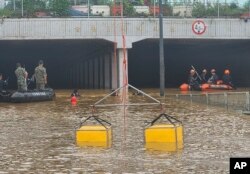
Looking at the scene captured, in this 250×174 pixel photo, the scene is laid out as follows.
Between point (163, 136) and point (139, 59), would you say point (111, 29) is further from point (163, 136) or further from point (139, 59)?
point (163, 136)

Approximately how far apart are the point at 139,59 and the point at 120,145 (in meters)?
42.4

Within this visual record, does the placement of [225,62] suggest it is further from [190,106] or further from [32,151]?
[32,151]

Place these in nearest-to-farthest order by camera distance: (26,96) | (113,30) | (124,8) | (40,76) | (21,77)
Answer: (26,96) < (21,77) < (40,76) < (113,30) < (124,8)

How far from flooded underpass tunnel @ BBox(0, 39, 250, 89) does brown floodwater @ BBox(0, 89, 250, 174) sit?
827 inches

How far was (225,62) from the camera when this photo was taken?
5472cm

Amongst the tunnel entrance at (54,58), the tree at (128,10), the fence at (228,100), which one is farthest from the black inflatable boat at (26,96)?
the tunnel entrance at (54,58)

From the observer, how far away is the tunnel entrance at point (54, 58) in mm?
49500

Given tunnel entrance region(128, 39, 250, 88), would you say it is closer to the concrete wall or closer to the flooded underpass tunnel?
the flooded underpass tunnel

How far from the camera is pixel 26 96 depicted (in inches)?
1225

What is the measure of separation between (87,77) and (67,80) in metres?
13.9

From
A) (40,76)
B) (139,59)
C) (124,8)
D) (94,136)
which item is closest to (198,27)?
(124,8)

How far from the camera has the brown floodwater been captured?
40.6 ft

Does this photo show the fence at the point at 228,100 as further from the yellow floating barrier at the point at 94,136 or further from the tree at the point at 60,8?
the tree at the point at 60,8

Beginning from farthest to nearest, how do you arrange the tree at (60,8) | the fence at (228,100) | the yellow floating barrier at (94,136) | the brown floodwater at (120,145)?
the tree at (60,8), the fence at (228,100), the yellow floating barrier at (94,136), the brown floodwater at (120,145)
